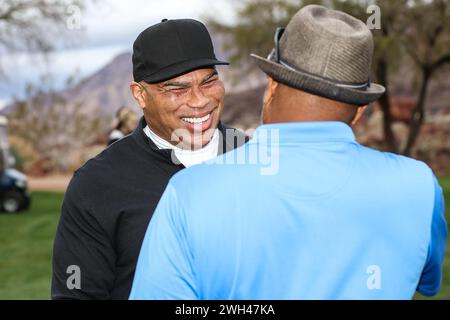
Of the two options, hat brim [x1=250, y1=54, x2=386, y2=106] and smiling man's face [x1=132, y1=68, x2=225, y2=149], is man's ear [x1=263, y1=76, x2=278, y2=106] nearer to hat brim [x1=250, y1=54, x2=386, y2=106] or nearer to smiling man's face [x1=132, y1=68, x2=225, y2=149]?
hat brim [x1=250, y1=54, x2=386, y2=106]

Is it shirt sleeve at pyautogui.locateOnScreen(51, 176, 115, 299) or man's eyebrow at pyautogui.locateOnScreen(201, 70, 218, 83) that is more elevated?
man's eyebrow at pyautogui.locateOnScreen(201, 70, 218, 83)

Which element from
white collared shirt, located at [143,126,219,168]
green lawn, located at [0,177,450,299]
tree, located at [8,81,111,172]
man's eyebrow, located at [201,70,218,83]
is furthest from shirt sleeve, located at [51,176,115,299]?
tree, located at [8,81,111,172]

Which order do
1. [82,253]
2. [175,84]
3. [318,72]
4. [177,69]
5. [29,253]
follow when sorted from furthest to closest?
[29,253], [175,84], [177,69], [82,253], [318,72]

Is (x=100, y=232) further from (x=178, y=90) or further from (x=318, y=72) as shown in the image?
(x=318, y=72)

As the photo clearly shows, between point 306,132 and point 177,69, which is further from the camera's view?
point 177,69

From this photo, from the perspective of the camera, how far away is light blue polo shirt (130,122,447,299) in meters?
2.04

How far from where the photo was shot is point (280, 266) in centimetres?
206

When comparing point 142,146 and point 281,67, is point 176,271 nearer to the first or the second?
point 281,67

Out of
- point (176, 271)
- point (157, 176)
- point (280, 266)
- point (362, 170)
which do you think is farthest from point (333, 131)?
point (157, 176)

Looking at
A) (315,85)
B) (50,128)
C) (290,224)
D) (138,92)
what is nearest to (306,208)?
(290,224)

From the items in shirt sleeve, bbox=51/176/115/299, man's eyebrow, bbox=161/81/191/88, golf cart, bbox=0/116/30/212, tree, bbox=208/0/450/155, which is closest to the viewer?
shirt sleeve, bbox=51/176/115/299

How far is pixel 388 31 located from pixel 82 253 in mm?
23886

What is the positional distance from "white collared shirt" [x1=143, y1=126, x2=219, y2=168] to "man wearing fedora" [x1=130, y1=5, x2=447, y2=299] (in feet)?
3.68

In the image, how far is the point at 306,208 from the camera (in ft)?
6.75
